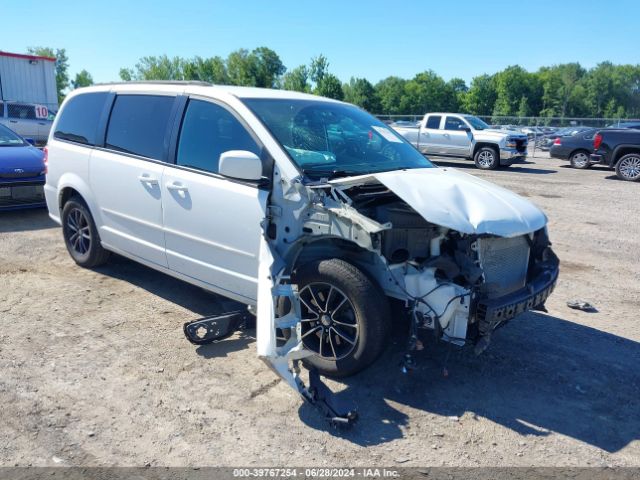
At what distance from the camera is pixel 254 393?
11.8 ft

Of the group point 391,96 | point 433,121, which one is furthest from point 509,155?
point 391,96

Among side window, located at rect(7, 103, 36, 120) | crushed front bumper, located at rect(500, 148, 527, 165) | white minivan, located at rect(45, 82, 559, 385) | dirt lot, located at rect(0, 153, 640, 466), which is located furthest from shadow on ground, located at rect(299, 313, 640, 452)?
side window, located at rect(7, 103, 36, 120)

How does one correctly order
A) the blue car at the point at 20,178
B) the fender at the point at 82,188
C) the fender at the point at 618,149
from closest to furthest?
1. the fender at the point at 82,188
2. the blue car at the point at 20,178
3. the fender at the point at 618,149

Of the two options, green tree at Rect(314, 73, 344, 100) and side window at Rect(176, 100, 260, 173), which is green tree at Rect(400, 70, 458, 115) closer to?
green tree at Rect(314, 73, 344, 100)

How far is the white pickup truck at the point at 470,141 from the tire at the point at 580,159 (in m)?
2.04

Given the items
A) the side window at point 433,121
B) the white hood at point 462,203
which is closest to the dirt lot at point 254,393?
the white hood at point 462,203

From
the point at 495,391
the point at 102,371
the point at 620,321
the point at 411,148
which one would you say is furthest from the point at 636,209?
the point at 102,371

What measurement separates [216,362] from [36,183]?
6.02 metres

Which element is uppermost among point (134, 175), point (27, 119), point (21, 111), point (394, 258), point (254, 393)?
point (21, 111)

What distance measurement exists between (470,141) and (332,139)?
15.7 metres

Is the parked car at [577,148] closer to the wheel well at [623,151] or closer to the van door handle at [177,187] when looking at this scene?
the wheel well at [623,151]

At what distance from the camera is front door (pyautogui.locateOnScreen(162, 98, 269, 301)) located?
3.95 meters

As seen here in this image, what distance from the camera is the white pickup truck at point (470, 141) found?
1856 centimetres

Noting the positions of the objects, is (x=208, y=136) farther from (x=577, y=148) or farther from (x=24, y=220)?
(x=577, y=148)
